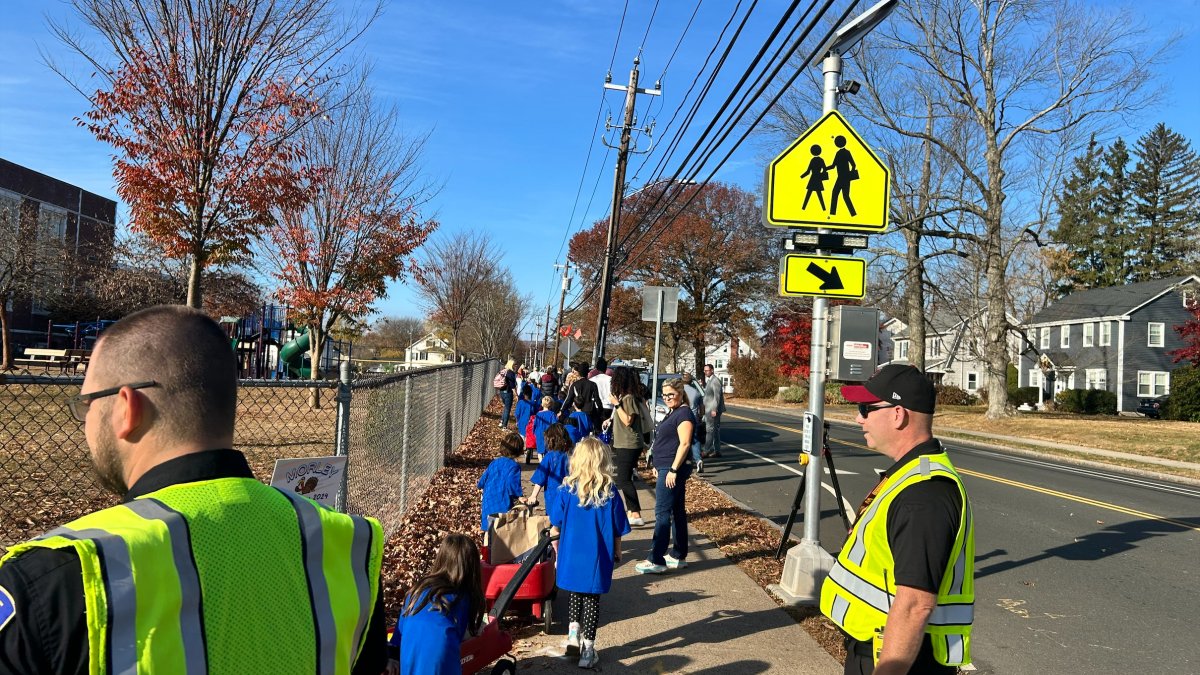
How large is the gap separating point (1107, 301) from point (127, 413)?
57663 mm

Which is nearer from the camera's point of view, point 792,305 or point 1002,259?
point 1002,259

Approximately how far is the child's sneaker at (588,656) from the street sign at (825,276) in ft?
11.0

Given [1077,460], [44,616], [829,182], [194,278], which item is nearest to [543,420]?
[194,278]

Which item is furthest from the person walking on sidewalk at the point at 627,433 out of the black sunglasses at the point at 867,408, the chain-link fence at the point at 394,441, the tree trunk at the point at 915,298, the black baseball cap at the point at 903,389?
the tree trunk at the point at 915,298

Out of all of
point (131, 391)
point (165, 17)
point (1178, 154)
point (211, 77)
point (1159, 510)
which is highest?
point (1178, 154)

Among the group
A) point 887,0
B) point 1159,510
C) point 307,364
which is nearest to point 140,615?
point 887,0

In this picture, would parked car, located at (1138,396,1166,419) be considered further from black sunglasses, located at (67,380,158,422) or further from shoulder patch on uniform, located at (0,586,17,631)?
shoulder patch on uniform, located at (0,586,17,631)

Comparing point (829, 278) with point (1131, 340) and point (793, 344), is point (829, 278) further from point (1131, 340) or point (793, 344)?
point (1131, 340)

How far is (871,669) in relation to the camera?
8.89ft

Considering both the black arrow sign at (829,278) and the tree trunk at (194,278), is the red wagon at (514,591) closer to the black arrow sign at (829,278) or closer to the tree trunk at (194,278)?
the black arrow sign at (829,278)

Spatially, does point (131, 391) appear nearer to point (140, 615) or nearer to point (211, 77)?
point (140, 615)

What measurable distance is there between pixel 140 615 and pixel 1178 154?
8276cm

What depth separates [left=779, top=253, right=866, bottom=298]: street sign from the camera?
6.79 meters

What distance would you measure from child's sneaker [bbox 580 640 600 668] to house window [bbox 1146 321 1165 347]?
52.2 meters
